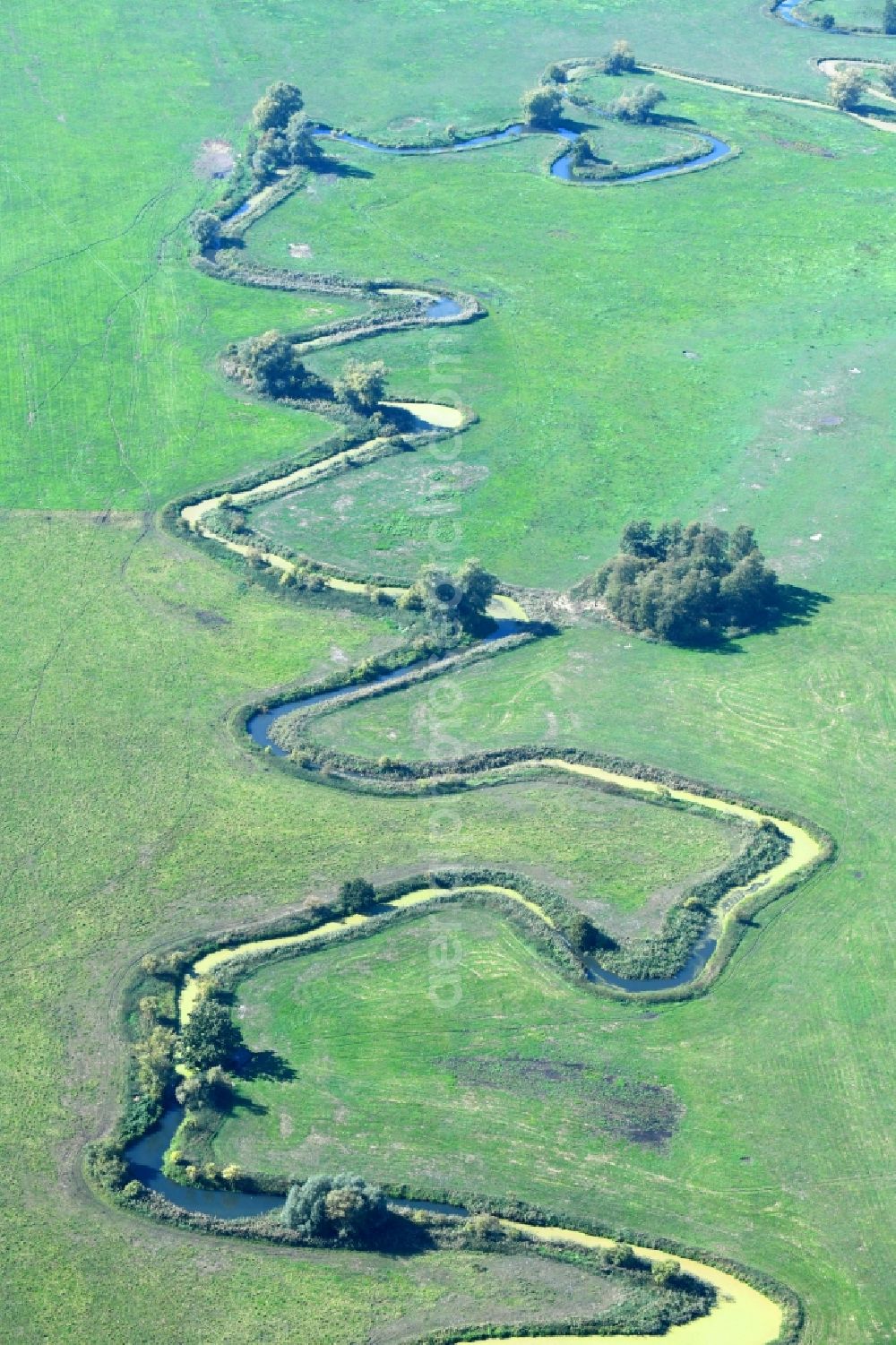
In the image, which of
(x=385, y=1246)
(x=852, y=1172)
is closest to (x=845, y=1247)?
(x=852, y=1172)

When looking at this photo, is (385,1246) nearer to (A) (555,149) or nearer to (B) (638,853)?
(B) (638,853)

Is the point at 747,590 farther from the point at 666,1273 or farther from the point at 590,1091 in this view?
the point at 666,1273

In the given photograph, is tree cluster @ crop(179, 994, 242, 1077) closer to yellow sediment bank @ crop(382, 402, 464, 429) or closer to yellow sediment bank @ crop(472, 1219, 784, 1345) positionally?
yellow sediment bank @ crop(472, 1219, 784, 1345)

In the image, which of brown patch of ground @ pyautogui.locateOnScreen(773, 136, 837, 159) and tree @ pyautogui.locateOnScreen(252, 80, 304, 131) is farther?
brown patch of ground @ pyautogui.locateOnScreen(773, 136, 837, 159)

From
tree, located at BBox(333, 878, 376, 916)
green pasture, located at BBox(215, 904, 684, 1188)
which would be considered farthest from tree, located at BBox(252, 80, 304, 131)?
green pasture, located at BBox(215, 904, 684, 1188)

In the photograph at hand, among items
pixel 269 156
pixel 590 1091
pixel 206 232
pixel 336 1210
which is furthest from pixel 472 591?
pixel 269 156

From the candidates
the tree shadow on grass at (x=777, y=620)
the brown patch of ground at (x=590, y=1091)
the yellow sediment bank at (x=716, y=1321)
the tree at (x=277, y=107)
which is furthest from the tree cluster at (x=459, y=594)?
the tree at (x=277, y=107)

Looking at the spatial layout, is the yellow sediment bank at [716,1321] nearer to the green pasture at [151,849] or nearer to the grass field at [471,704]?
the grass field at [471,704]
